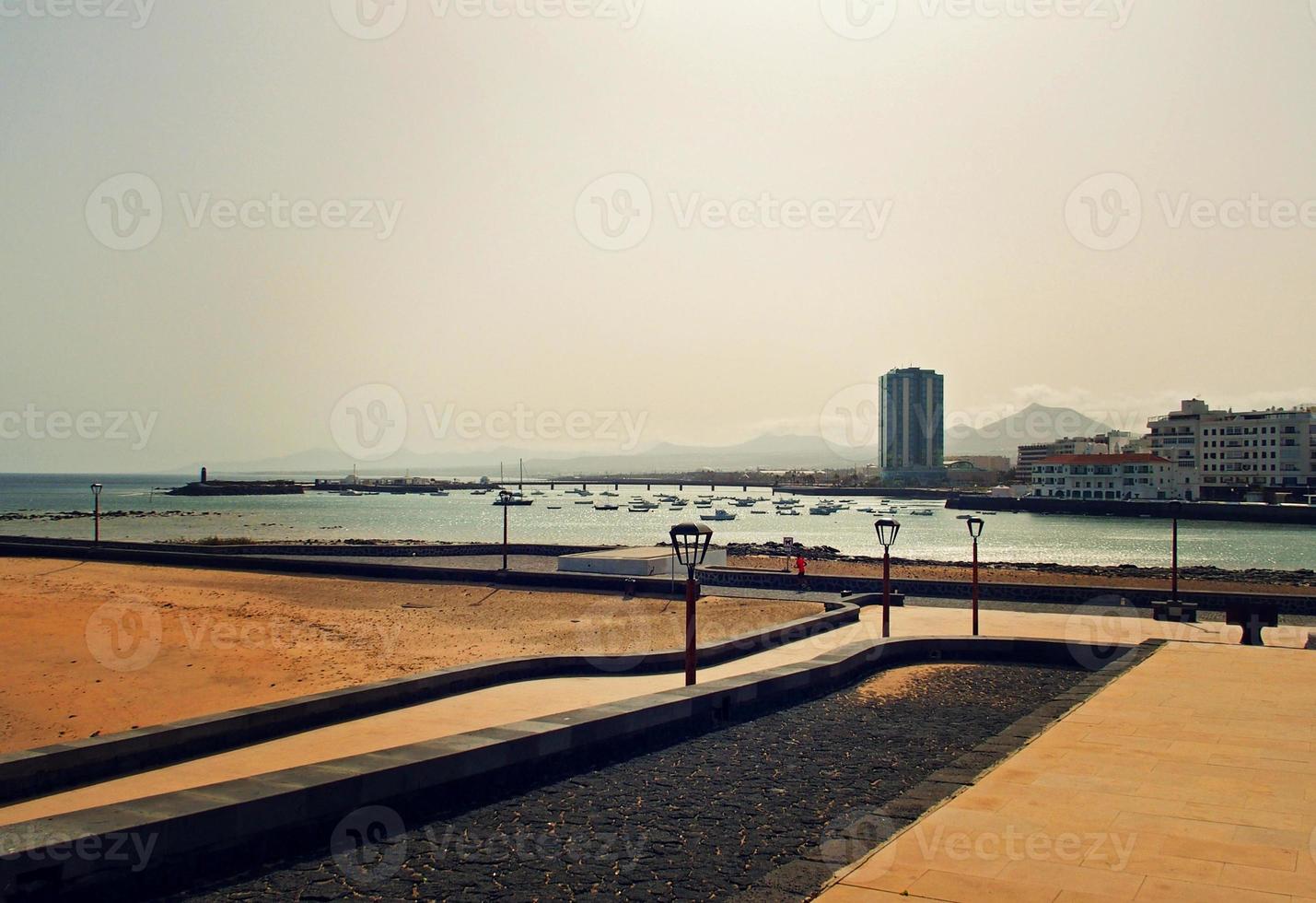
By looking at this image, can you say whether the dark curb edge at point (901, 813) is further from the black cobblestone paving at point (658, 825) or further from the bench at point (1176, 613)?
the bench at point (1176, 613)

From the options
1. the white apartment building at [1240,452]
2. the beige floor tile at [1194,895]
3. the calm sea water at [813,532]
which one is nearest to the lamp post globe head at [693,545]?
the beige floor tile at [1194,895]

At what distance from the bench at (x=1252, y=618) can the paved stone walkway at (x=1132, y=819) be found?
6381 mm

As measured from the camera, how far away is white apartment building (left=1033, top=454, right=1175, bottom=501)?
113938 mm

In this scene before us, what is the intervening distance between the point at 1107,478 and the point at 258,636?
374 feet

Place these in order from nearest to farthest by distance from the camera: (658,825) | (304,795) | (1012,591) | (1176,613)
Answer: (304,795)
(658,825)
(1176,613)
(1012,591)

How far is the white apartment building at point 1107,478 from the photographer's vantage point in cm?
11394

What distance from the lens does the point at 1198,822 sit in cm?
693

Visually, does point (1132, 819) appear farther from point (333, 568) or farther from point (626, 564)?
point (333, 568)

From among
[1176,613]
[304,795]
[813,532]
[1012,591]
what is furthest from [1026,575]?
[813,532]

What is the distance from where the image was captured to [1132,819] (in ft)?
22.9

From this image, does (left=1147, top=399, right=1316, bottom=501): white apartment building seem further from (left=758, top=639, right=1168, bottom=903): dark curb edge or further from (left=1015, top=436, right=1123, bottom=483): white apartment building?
(left=758, top=639, right=1168, bottom=903): dark curb edge

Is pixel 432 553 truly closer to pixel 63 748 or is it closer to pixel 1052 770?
pixel 63 748

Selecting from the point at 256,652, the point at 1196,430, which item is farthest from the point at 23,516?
the point at 1196,430

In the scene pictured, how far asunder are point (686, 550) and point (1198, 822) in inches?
254
